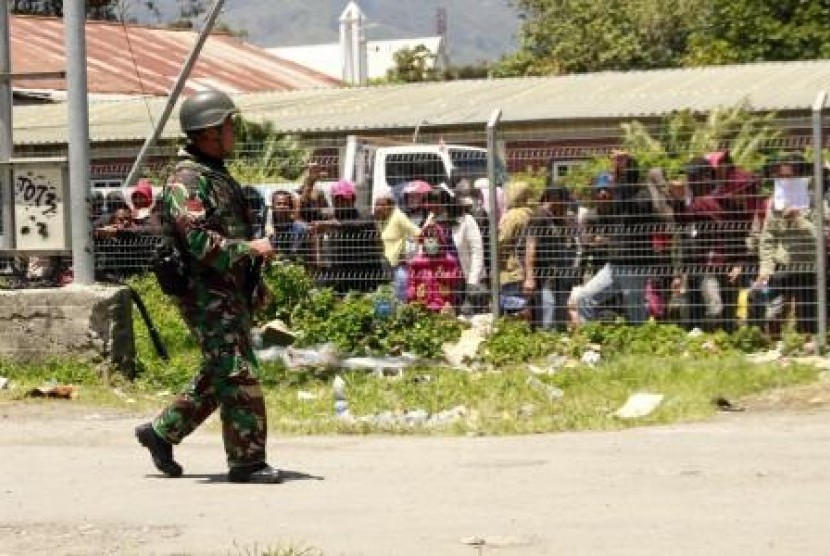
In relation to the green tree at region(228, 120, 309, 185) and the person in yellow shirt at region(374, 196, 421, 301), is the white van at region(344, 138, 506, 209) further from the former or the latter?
the green tree at region(228, 120, 309, 185)

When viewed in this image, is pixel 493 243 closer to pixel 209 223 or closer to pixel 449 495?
pixel 209 223

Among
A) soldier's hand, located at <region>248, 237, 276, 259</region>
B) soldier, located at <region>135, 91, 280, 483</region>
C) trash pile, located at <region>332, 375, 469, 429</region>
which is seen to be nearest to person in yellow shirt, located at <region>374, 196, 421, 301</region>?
trash pile, located at <region>332, 375, 469, 429</region>

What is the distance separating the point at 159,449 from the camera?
377 inches


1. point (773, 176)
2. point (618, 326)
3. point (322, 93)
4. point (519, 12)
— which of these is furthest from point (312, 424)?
point (519, 12)

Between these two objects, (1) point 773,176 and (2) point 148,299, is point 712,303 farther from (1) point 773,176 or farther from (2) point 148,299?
(2) point 148,299

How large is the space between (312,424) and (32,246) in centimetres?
399

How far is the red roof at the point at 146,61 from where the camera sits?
39.0m

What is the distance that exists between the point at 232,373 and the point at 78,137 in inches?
229

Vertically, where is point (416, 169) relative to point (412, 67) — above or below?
below

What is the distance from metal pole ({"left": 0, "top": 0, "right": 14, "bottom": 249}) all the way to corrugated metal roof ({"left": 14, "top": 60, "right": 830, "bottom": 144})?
12011 mm

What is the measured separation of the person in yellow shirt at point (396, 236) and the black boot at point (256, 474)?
7.07 metres

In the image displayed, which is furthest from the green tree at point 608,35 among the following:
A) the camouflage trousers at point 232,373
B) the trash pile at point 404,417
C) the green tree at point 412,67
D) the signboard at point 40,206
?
the camouflage trousers at point 232,373

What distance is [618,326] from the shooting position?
608 inches

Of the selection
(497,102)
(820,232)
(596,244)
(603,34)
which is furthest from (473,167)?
(603,34)
